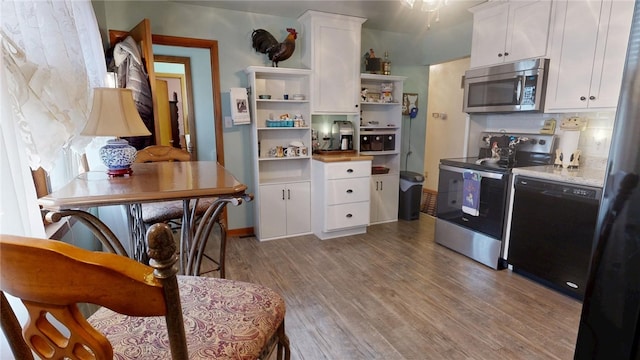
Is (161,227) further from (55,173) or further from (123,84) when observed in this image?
(123,84)

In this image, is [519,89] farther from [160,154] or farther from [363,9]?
[160,154]

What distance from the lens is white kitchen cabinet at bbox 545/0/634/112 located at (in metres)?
2.23

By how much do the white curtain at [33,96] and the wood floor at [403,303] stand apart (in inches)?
56.0

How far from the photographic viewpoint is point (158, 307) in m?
0.53

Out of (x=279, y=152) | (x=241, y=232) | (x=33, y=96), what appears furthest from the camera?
(x=241, y=232)

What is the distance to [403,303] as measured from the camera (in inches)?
89.0

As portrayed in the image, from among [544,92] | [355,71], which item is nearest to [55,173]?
[355,71]

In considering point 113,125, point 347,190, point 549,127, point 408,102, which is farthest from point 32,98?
point 408,102

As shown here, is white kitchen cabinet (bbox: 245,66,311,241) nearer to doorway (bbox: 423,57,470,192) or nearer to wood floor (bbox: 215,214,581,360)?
wood floor (bbox: 215,214,581,360)

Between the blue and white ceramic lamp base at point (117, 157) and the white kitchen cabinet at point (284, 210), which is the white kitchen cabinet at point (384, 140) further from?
the blue and white ceramic lamp base at point (117, 157)

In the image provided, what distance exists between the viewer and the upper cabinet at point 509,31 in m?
2.66

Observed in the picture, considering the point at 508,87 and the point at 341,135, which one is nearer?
the point at 508,87

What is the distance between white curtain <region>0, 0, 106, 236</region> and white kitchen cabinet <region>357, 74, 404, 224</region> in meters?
2.96

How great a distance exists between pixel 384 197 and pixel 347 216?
0.77 meters
